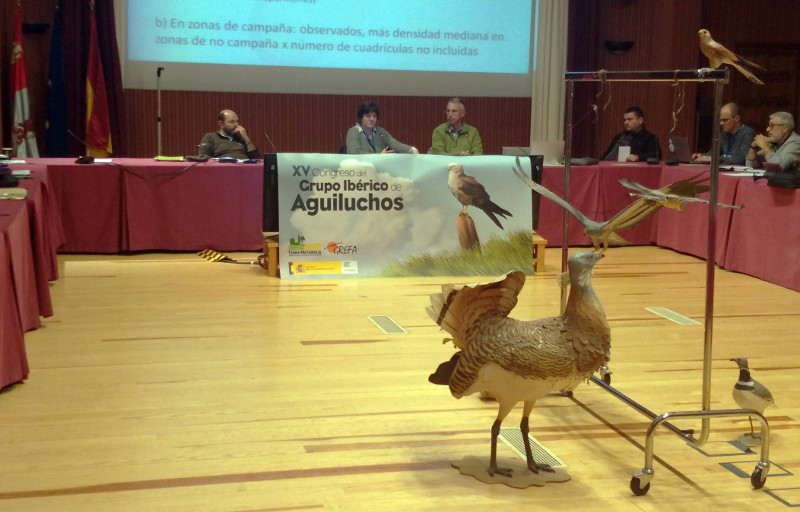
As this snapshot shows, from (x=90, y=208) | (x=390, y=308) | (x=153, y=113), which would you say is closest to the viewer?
(x=390, y=308)

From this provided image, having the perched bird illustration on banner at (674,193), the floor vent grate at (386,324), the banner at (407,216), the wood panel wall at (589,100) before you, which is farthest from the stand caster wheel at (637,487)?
the wood panel wall at (589,100)

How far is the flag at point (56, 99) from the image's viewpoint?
972cm

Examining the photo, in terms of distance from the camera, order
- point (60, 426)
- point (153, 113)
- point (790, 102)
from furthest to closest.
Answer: point (790, 102) < point (153, 113) < point (60, 426)

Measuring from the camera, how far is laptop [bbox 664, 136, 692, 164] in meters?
8.38

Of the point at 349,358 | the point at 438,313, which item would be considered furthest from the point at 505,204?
the point at 438,313

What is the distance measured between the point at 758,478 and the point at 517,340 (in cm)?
98

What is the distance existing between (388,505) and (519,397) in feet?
1.81

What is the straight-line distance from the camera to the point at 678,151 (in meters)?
8.49

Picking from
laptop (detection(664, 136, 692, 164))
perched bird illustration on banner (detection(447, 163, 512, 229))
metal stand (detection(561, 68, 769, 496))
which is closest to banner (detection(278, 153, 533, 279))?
perched bird illustration on banner (detection(447, 163, 512, 229))

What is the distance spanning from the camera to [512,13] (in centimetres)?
1098

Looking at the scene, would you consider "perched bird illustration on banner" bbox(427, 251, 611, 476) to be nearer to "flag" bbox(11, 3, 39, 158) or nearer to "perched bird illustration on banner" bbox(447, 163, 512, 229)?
"perched bird illustration on banner" bbox(447, 163, 512, 229)

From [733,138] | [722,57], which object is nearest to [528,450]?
[722,57]

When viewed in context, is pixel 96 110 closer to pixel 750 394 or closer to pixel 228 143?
pixel 228 143

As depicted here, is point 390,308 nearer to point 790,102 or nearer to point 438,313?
point 438,313
